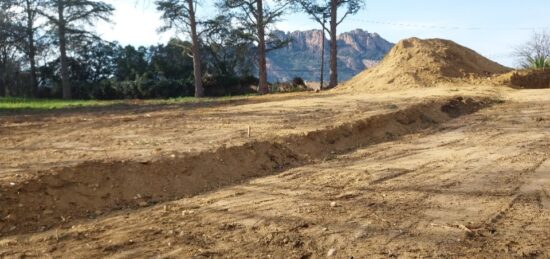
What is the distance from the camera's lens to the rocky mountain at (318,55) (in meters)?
59.5

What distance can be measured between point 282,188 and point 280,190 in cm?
9

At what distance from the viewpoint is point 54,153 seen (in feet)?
21.6

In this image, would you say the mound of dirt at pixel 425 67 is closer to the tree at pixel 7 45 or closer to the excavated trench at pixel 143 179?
the excavated trench at pixel 143 179

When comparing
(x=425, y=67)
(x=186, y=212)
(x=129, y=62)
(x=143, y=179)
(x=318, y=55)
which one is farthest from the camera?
(x=318, y=55)

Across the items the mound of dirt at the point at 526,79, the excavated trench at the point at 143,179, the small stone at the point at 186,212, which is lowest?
the small stone at the point at 186,212

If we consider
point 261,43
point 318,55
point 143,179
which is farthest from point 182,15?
point 318,55

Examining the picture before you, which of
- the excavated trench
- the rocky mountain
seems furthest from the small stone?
the rocky mountain

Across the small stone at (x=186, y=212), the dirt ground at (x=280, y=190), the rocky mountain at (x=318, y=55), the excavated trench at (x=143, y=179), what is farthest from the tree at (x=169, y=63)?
the small stone at (x=186, y=212)

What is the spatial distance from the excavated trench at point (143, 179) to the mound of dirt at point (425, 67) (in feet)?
29.8

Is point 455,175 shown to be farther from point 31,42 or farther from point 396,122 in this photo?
point 31,42

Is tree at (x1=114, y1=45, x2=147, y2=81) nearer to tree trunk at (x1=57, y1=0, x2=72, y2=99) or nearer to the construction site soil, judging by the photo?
tree trunk at (x1=57, y1=0, x2=72, y2=99)

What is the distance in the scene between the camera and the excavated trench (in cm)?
464

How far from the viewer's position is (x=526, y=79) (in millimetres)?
17047

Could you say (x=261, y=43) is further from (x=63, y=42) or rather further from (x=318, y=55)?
(x=318, y=55)
